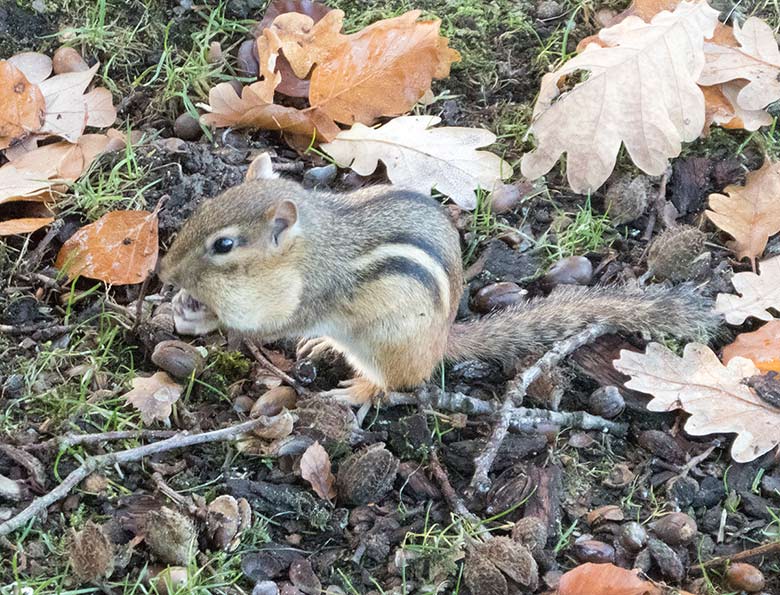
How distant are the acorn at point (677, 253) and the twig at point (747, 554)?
1059 mm

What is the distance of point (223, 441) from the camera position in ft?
9.42

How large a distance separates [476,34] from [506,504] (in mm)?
2127

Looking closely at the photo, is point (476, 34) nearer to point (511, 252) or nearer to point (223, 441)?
point (511, 252)

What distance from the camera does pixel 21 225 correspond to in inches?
130

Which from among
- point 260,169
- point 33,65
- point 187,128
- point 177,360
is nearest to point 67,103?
point 33,65

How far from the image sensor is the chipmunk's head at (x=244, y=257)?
9.82 ft

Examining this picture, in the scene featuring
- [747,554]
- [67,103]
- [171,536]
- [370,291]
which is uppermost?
[67,103]

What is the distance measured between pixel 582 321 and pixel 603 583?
3.24 ft

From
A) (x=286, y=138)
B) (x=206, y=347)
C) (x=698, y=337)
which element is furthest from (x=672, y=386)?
(x=286, y=138)

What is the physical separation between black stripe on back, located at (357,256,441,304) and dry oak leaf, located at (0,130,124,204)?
3.95ft

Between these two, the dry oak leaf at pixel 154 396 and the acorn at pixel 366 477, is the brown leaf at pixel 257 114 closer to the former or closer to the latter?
the dry oak leaf at pixel 154 396

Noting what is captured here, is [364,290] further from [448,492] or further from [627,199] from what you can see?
[627,199]

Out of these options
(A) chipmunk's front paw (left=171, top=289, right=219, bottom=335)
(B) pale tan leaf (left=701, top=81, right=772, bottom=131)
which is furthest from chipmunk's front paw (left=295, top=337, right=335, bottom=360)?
(B) pale tan leaf (left=701, top=81, right=772, bottom=131)

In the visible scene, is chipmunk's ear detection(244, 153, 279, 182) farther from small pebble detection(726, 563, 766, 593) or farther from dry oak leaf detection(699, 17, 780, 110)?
small pebble detection(726, 563, 766, 593)
